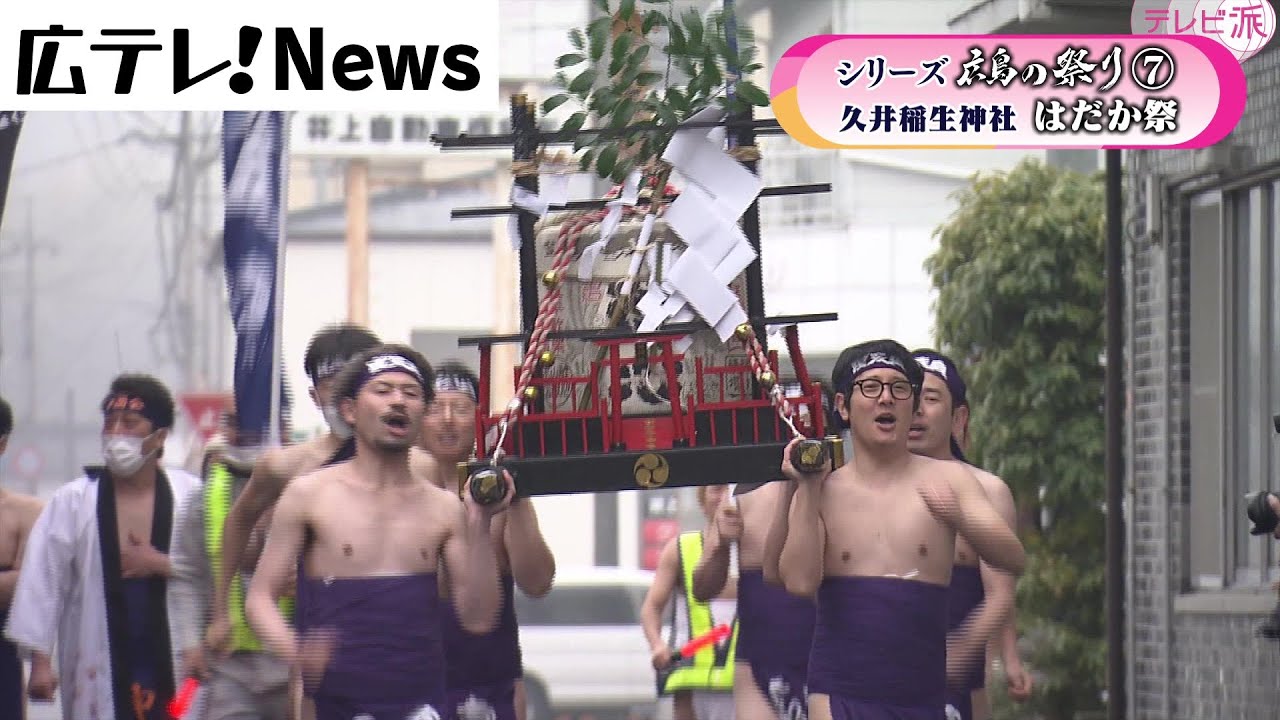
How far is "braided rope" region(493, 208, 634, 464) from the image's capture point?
254 inches

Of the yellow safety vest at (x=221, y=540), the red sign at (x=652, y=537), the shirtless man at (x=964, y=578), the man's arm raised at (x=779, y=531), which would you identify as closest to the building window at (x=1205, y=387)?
the shirtless man at (x=964, y=578)

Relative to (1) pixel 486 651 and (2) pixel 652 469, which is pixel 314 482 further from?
(1) pixel 486 651

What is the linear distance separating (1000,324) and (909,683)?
24.9ft

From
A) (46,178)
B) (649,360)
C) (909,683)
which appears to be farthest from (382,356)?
(46,178)

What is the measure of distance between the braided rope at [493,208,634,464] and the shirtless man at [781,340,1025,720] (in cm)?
79

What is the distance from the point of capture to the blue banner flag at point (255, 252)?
865 centimetres

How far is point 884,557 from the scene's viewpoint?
260 inches

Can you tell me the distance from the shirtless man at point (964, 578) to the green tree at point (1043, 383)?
5.68 metres

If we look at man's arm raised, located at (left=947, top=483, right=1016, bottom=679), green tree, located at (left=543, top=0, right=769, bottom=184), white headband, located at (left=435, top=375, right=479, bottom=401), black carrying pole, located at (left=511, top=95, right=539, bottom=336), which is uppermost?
green tree, located at (left=543, top=0, right=769, bottom=184)

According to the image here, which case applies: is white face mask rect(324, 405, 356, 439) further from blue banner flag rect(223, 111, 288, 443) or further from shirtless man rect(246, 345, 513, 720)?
blue banner flag rect(223, 111, 288, 443)

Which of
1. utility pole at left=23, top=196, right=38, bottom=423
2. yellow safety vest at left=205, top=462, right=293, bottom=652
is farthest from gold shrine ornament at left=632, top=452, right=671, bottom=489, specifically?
utility pole at left=23, top=196, right=38, bottom=423

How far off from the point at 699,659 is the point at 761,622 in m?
1.15

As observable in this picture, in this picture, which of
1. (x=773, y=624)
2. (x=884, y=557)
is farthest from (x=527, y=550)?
(x=773, y=624)

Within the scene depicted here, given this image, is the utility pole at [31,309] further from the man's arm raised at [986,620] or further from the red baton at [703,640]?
the man's arm raised at [986,620]
